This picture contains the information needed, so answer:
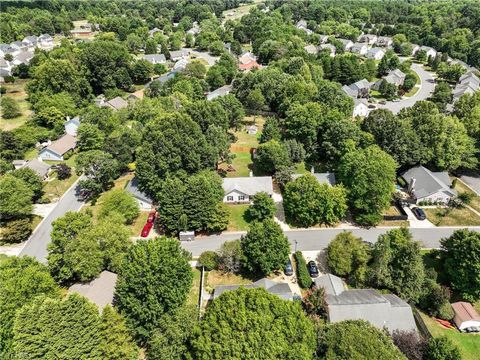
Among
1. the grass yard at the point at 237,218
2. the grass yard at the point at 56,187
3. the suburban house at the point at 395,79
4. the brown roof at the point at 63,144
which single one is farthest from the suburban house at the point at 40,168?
the suburban house at the point at 395,79

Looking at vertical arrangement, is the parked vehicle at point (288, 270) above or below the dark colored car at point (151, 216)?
above

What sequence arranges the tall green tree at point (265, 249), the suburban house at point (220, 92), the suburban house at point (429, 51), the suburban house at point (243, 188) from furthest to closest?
the suburban house at point (429, 51), the suburban house at point (220, 92), the suburban house at point (243, 188), the tall green tree at point (265, 249)

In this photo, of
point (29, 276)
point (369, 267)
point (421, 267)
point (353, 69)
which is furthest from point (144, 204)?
point (353, 69)

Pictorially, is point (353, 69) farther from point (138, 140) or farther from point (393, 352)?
point (393, 352)

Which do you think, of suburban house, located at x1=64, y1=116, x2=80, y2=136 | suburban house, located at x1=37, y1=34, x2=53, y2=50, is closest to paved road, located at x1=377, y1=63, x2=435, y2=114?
suburban house, located at x1=64, y1=116, x2=80, y2=136

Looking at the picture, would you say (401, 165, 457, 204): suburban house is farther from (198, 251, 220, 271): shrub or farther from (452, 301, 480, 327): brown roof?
(198, 251, 220, 271): shrub

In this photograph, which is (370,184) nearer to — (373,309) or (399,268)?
(399,268)

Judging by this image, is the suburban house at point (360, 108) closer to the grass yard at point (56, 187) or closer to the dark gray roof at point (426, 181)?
the dark gray roof at point (426, 181)
